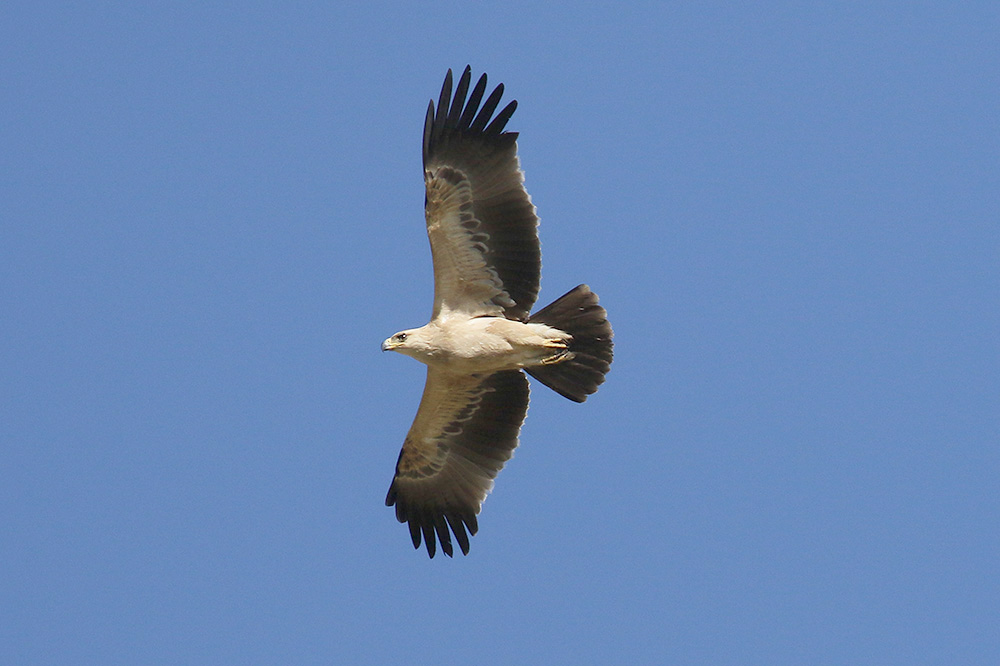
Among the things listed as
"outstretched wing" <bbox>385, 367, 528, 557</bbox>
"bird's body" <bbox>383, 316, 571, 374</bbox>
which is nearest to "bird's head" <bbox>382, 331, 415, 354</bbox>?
"bird's body" <bbox>383, 316, 571, 374</bbox>

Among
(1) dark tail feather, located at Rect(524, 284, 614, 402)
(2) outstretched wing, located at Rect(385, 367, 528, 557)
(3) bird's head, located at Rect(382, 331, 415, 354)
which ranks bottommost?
(2) outstretched wing, located at Rect(385, 367, 528, 557)

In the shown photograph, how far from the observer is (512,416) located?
36.9 feet

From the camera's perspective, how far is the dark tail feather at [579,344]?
35.8 feet

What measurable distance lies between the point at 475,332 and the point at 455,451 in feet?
4.34

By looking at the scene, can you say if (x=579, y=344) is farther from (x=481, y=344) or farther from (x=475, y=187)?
(x=475, y=187)

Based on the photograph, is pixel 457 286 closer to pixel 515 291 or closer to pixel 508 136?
pixel 515 291

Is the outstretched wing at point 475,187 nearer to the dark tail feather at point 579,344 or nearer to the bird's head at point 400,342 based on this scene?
the dark tail feather at point 579,344

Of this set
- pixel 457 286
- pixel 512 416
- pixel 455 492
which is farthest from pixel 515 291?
pixel 455 492

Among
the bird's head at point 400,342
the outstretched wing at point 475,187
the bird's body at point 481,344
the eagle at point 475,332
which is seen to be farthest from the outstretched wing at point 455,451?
the outstretched wing at point 475,187

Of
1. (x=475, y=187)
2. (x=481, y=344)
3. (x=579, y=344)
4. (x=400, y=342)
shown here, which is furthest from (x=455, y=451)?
(x=475, y=187)

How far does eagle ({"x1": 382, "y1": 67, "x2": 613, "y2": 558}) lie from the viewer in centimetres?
1049

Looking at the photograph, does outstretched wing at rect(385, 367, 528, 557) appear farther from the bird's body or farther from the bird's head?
the bird's head

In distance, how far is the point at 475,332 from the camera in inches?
419

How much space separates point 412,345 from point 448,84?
218 cm
